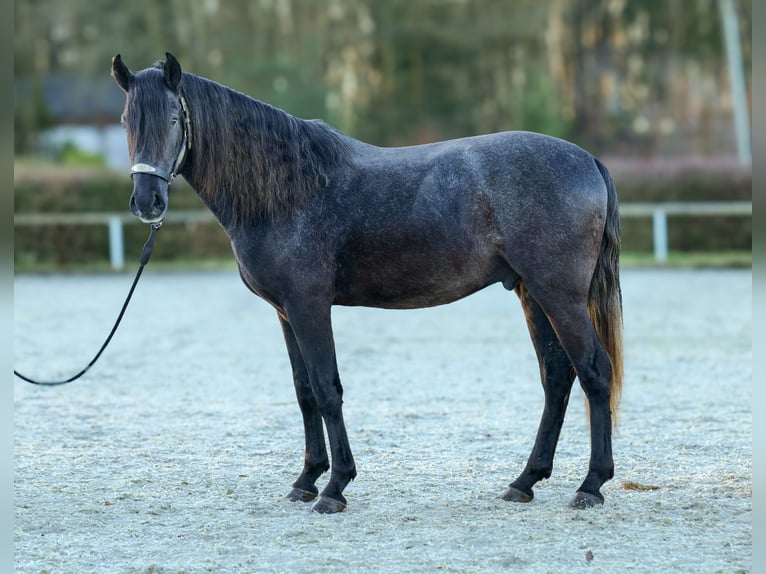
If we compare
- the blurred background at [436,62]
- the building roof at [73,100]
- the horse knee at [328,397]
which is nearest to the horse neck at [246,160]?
the horse knee at [328,397]

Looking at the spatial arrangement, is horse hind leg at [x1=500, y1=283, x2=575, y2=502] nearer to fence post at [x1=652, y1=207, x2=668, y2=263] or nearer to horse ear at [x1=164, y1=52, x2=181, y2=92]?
horse ear at [x1=164, y1=52, x2=181, y2=92]

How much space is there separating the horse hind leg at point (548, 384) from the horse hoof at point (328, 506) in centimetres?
79

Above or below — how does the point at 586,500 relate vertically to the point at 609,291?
below

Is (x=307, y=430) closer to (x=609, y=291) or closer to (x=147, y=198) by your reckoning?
(x=147, y=198)

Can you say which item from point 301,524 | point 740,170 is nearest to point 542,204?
point 301,524

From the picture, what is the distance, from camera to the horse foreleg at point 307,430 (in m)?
4.55

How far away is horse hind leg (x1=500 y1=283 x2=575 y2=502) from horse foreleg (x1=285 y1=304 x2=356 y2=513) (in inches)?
31.1

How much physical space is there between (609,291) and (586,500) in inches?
37.1

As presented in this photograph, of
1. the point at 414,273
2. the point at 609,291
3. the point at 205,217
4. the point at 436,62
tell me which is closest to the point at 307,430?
the point at 414,273

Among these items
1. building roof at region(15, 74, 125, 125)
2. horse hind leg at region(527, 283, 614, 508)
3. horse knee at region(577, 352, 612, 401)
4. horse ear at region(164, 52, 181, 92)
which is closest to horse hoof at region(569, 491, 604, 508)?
horse hind leg at region(527, 283, 614, 508)

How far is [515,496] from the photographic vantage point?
4.43 m

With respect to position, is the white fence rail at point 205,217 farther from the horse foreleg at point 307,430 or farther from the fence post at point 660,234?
the horse foreleg at point 307,430

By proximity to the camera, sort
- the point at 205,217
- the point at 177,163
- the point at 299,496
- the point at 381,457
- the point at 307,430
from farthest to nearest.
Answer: the point at 205,217
the point at 381,457
the point at 307,430
the point at 299,496
the point at 177,163

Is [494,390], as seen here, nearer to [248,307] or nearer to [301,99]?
[248,307]
